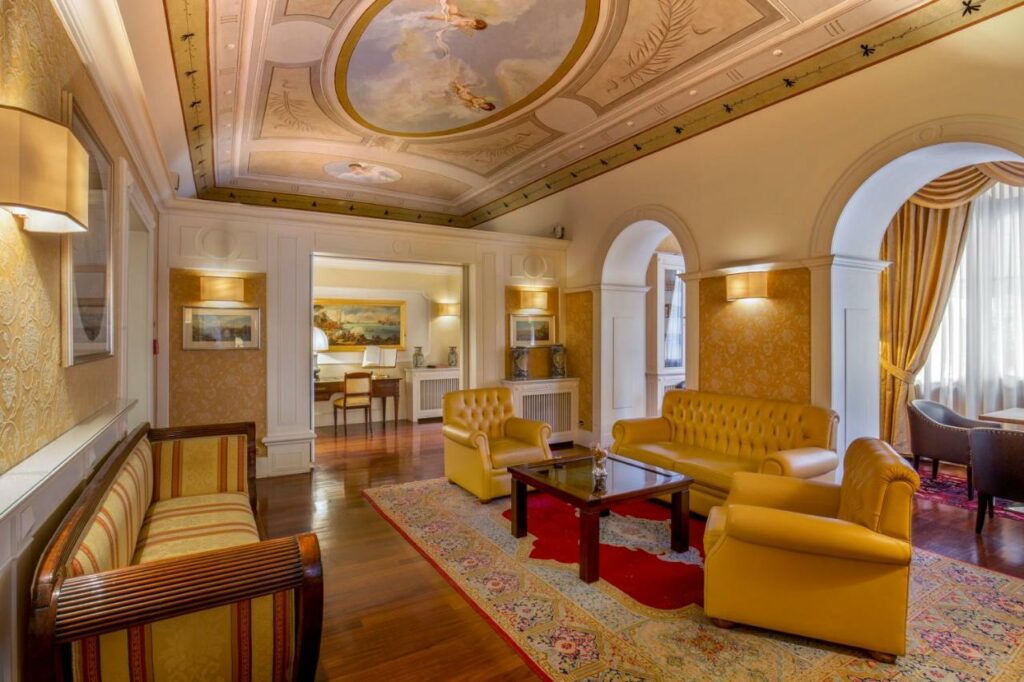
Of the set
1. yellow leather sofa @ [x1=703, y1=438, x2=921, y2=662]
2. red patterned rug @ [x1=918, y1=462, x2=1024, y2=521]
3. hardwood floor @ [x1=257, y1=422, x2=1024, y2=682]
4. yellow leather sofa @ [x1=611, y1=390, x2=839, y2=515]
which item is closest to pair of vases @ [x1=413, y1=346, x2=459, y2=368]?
hardwood floor @ [x1=257, y1=422, x2=1024, y2=682]

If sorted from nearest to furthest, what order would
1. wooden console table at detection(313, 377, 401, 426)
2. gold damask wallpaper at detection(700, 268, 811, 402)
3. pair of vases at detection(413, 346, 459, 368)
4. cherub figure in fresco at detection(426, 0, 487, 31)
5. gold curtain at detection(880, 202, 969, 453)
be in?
cherub figure in fresco at detection(426, 0, 487, 31) → gold damask wallpaper at detection(700, 268, 811, 402) → gold curtain at detection(880, 202, 969, 453) → wooden console table at detection(313, 377, 401, 426) → pair of vases at detection(413, 346, 459, 368)

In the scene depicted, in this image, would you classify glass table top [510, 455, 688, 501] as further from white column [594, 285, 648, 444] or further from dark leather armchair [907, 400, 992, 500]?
dark leather armchair [907, 400, 992, 500]

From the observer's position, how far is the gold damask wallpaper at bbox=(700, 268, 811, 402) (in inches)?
175

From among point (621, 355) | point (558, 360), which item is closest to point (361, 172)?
point (558, 360)

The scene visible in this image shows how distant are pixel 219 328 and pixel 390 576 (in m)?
3.43

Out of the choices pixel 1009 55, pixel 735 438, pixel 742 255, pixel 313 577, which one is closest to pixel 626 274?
pixel 742 255

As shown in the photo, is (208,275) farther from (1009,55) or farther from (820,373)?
(1009,55)

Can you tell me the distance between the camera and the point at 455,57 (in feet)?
13.6

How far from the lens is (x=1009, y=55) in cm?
324

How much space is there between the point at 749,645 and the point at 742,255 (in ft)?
11.4

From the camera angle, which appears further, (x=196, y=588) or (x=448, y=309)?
(x=448, y=309)

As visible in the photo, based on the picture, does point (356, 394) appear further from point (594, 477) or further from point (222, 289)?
point (594, 477)

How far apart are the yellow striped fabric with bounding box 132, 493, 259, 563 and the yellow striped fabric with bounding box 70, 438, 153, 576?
0.23 ft

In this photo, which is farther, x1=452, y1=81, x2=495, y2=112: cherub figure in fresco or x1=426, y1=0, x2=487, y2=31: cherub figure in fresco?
x1=452, y1=81, x2=495, y2=112: cherub figure in fresco
